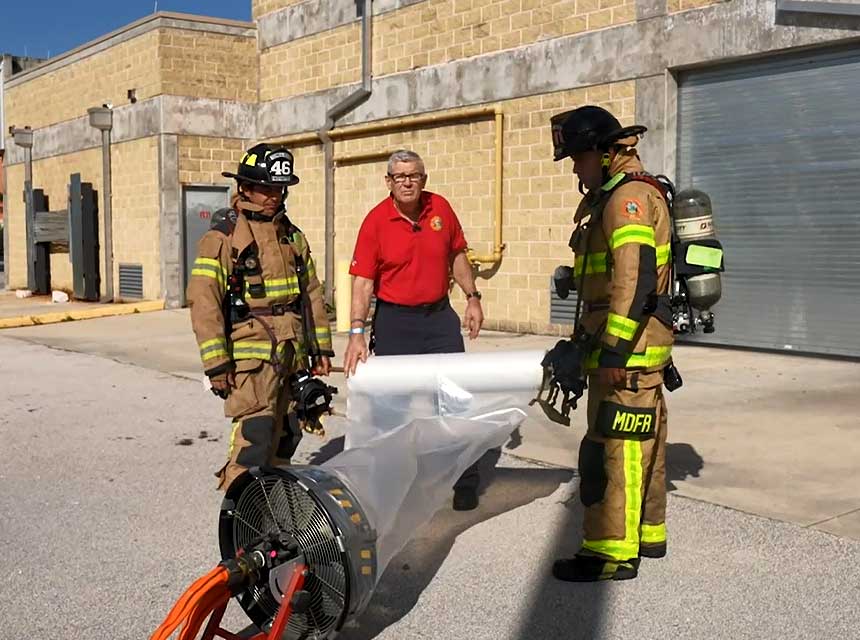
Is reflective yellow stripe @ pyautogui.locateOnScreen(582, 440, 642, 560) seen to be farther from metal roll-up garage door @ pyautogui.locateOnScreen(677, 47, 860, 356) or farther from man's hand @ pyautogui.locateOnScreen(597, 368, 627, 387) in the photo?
metal roll-up garage door @ pyautogui.locateOnScreen(677, 47, 860, 356)

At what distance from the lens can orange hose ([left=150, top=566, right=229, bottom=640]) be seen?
280 centimetres

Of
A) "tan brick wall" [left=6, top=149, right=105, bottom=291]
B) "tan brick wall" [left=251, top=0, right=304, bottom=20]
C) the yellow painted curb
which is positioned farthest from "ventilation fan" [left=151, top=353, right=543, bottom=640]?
"tan brick wall" [left=6, top=149, right=105, bottom=291]

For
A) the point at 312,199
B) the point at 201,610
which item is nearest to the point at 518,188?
the point at 312,199

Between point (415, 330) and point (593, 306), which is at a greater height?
point (593, 306)

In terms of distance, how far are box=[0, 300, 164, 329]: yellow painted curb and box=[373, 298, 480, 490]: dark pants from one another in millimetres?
11270

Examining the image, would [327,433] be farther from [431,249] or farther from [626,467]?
[626,467]

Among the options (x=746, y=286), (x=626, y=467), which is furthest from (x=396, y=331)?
(x=746, y=286)

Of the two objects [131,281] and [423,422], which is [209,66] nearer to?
[131,281]

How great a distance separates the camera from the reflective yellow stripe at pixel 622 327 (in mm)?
3817

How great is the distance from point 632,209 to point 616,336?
51 cm

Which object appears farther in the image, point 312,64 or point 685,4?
point 312,64

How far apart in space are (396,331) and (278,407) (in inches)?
34.7

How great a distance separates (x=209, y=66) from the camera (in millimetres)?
17172

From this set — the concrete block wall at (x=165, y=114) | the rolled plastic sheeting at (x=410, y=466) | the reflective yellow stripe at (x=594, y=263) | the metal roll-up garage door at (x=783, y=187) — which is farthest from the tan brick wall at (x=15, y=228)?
the reflective yellow stripe at (x=594, y=263)
